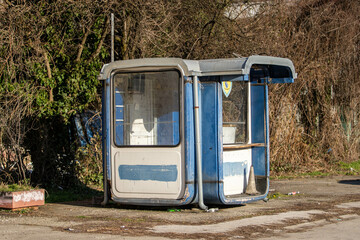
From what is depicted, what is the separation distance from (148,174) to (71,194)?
3.30m

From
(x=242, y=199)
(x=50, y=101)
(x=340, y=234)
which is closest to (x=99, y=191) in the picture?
(x=50, y=101)

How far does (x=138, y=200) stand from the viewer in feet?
30.3

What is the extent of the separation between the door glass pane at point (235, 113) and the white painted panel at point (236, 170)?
258mm

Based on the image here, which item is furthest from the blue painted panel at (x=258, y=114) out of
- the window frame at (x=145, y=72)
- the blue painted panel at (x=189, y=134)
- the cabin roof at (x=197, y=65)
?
the window frame at (x=145, y=72)

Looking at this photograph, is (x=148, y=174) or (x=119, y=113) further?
(x=119, y=113)

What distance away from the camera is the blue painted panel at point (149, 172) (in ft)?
29.6

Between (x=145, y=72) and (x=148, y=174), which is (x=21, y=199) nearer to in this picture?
(x=148, y=174)

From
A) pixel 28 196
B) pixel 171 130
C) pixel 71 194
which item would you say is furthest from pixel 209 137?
pixel 71 194

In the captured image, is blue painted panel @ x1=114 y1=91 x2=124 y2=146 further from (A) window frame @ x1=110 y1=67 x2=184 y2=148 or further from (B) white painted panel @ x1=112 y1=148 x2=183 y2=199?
(B) white painted panel @ x1=112 y1=148 x2=183 y2=199

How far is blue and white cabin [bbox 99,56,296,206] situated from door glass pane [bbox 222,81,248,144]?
0.04 metres

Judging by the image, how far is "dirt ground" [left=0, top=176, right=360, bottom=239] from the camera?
7.39m

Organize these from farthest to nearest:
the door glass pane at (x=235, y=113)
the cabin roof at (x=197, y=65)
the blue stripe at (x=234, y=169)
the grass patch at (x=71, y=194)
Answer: the grass patch at (x=71, y=194)
the door glass pane at (x=235, y=113)
the blue stripe at (x=234, y=169)
the cabin roof at (x=197, y=65)

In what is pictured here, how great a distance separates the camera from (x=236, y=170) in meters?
9.91

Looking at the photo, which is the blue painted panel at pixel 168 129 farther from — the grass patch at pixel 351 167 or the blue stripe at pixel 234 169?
the grass patch at pixel 351 167
